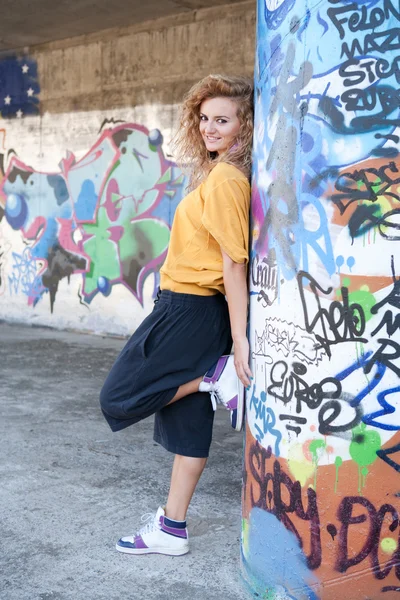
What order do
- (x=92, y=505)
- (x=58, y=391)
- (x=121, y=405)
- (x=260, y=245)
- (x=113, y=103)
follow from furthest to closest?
1. (x=113, y=103)
2. (x=58, y=391)
3. (x=92, y=505)
4. (x=121, y=405)
5. (x=260, y=245)

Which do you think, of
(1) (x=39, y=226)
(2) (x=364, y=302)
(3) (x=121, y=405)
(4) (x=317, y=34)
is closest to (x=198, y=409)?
(3) (x=121, y=405)

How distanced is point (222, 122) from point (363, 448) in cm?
141

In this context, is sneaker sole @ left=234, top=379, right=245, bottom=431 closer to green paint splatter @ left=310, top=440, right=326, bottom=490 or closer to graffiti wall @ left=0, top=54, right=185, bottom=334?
green paint splatter @ left=310, top=440, right=326, bottom=490

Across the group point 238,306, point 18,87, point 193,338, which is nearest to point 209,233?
point 238,306

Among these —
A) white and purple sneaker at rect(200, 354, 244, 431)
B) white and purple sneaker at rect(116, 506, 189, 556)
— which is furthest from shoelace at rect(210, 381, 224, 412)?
white and purple sneaker at rect(116, 506, 189, 556)

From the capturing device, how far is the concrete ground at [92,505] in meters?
2.80

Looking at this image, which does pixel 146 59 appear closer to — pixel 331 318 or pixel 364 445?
pixel 331 318

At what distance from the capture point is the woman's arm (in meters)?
2.77

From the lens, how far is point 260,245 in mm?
2686

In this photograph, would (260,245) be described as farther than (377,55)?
Yes

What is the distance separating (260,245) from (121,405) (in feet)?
2.86

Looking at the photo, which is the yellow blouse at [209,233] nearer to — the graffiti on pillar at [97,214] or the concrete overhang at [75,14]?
the graffiti on pillar at [97,214]

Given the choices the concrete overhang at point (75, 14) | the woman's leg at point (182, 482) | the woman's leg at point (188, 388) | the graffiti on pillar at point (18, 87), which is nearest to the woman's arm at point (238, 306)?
the woman's leg at point (188, 388)

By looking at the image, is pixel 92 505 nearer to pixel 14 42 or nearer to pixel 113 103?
pixel 113 103
